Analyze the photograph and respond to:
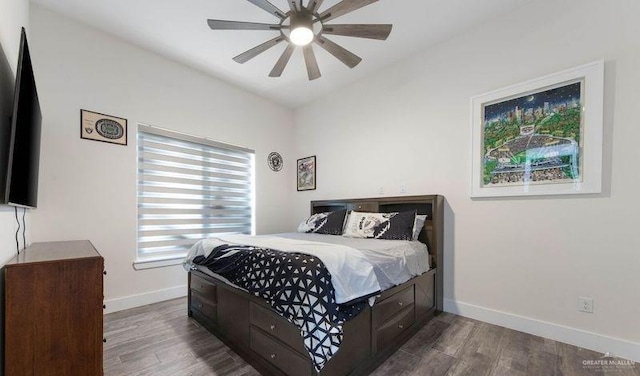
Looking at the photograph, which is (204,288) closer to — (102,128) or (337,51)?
(102,128)

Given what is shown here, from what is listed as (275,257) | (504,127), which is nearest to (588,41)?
(504,127)

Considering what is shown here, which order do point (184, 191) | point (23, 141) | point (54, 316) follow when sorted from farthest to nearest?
point (184, 191) → point (23, 141) → point (54, 316)

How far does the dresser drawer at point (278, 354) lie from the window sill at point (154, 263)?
1.91 metres

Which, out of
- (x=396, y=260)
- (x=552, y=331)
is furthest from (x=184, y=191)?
(x=552, y=331)

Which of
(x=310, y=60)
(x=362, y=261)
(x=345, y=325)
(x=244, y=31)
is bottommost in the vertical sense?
(x=345, y=325)

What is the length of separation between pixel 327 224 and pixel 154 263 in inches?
83.3

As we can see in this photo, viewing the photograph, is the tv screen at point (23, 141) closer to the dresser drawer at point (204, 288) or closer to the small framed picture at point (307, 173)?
the dresser drawer at point (204, 288)

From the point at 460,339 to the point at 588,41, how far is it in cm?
266

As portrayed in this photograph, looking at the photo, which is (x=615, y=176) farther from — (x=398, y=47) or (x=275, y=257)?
(x=275, y=257)

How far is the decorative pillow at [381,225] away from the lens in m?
2.67

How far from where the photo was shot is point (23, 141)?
1397mm

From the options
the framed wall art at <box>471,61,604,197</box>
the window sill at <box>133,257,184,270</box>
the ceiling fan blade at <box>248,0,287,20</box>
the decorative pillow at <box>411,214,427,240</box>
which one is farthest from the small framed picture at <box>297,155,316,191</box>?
the ceiling fan blade at <box>248,0,287,20</box>

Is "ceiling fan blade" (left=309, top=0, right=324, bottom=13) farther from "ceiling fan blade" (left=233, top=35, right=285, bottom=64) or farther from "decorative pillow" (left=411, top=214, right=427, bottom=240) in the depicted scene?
"decorative pillow" (left=411, top=214, right=427, bottom=240)

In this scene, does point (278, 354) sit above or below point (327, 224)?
below
